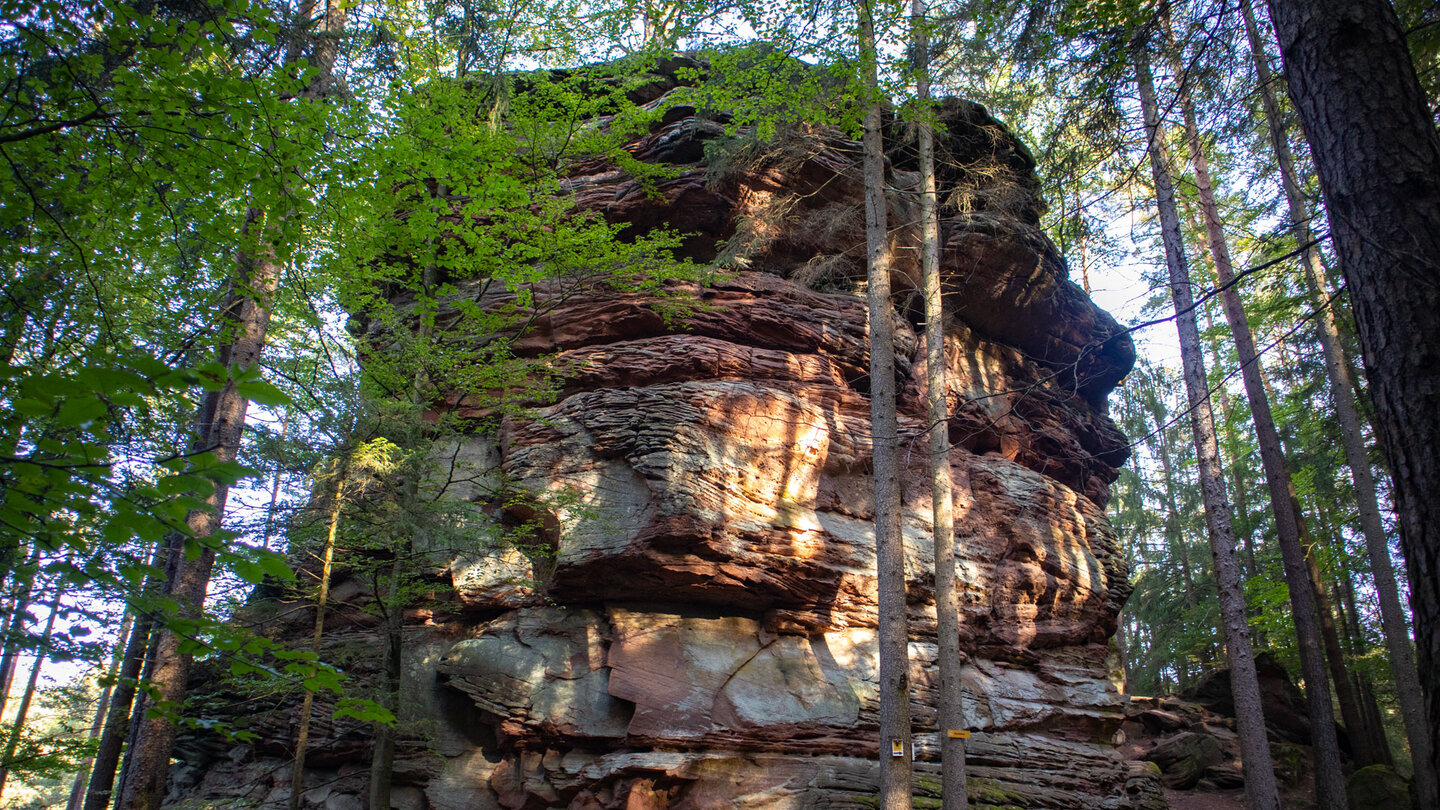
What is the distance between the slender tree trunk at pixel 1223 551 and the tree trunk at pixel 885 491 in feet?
11.5

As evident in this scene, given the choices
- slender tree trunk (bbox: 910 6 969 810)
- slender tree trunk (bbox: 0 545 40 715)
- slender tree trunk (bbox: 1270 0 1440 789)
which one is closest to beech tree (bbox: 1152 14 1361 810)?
slender tree trunk (bbox: 910 6 969 810)

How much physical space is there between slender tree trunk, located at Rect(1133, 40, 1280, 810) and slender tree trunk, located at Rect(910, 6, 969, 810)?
11.0 feet

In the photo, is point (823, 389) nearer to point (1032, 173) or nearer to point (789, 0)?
point (789, 0)

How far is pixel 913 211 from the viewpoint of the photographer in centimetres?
1495

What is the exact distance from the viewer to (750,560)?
35.9 ft

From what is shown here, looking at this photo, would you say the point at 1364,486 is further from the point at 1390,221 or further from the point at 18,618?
the point at 18,618

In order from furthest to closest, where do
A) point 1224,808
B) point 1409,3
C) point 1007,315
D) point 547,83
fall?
point 1007,315 < point 1224,808 < point 547,83 < point 1409,3

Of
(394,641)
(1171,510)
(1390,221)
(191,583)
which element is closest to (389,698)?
(394,641)

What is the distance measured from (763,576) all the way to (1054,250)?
34.9 feet

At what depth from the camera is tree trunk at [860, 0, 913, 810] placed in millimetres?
8180

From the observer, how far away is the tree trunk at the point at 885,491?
322 inches

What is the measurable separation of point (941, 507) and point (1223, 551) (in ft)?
13.4

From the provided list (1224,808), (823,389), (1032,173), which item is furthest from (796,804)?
(1032,173)

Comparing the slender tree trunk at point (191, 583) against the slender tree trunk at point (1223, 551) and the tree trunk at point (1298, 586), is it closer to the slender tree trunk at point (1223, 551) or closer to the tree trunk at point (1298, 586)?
the slender tree trunk at point (1223, 551)
